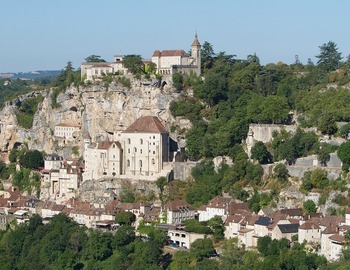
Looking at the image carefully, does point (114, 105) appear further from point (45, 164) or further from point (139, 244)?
point (139, 244)

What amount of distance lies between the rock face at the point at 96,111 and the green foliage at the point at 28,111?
1.13 m

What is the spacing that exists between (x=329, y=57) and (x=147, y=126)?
57.6 feet

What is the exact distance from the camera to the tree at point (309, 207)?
55219mm

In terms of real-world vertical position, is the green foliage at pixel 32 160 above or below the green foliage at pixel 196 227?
above

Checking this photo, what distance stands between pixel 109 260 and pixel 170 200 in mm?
7698

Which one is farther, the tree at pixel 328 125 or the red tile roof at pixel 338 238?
the tree at pixel 328 125

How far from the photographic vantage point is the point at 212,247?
53.2m

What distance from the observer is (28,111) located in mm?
82750

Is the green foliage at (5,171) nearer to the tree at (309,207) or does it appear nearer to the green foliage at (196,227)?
the green foliage at (196,227)

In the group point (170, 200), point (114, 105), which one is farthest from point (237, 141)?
point (114, 105)

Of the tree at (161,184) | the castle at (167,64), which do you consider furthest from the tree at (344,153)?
the castle at (167,64)

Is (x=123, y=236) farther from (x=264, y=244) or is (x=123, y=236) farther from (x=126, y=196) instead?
(x=264, y=244)

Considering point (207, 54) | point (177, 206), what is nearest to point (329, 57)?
point (207, 54)

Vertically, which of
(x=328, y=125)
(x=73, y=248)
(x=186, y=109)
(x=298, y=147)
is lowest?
(x=73, y=248)
